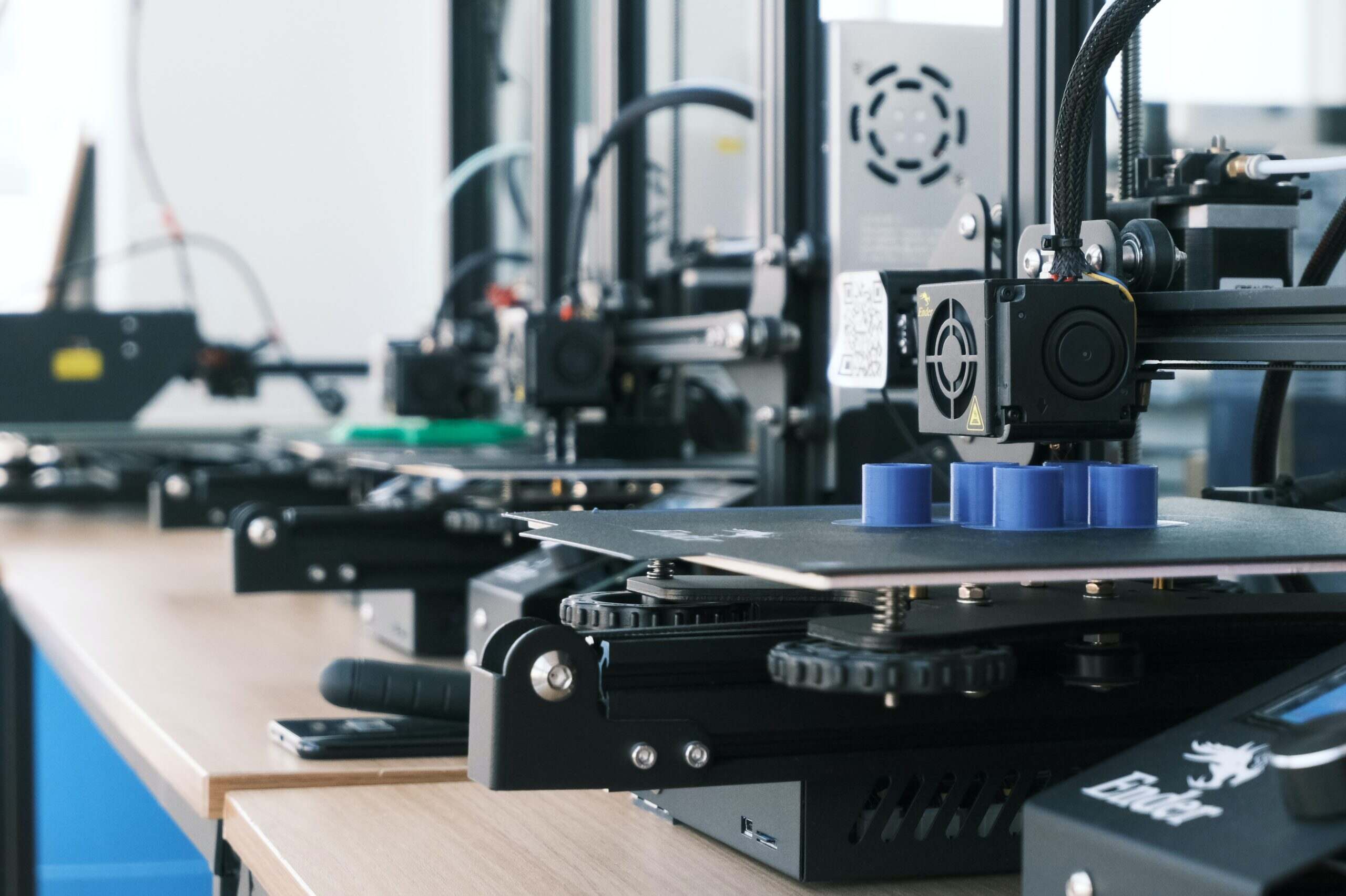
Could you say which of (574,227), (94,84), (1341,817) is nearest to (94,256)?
(94,84)

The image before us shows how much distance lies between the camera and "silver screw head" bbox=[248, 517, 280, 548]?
142cm

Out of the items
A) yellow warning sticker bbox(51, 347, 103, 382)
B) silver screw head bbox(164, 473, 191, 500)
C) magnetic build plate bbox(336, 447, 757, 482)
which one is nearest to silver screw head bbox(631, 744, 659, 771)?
magnetic build plate bbox(336, 447, 757, 482)

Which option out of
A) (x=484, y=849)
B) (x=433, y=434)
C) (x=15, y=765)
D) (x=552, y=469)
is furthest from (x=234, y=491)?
(x=484, y=849)

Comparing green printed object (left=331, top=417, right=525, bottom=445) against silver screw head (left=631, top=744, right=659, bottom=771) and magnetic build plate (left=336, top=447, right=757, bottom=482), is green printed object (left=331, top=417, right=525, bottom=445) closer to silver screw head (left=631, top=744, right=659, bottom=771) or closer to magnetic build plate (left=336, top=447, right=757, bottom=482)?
magnetic build plate (left=336, top=447, right=757, bottom=482)

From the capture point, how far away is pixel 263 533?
56.2 inches

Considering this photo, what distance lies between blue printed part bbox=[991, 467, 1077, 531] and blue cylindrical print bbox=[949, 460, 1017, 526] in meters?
0.03

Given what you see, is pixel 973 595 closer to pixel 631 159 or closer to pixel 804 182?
pixel 804 182

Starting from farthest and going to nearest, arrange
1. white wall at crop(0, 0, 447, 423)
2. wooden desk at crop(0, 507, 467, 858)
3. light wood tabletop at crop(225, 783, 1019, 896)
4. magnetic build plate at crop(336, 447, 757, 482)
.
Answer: white wall at crop(0, 0, 447, 423) → magnetic build plate at crop(336, 447, 757, 482) → wooden desk at crop(0, 507, 467, 858) → light wood tabletop at crop(225, 783, 1019, 896)

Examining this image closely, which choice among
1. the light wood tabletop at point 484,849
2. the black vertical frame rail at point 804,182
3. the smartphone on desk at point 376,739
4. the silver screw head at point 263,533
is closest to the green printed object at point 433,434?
the silver screw head at point 263,533

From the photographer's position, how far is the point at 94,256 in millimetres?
3566

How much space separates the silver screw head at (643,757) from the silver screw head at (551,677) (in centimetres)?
4

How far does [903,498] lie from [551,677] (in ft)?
0.62

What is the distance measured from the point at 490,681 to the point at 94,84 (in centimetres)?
369

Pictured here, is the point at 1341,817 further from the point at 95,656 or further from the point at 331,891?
the point at 95,656
